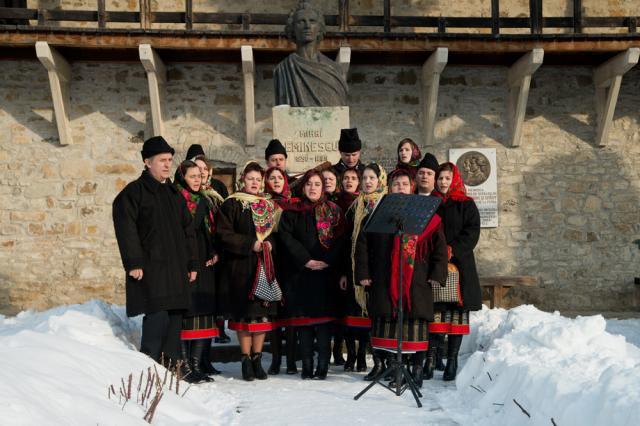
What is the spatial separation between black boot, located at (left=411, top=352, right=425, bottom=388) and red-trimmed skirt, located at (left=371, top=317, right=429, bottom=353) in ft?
0.22

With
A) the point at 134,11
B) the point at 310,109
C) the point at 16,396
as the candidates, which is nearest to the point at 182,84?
the point at 134,11

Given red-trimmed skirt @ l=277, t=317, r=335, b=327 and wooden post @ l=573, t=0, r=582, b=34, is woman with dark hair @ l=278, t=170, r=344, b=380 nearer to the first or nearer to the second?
red-trimmed skirt @ l=277, t=317, r=335, b=327

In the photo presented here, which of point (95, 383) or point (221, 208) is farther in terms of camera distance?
point (221, 208)

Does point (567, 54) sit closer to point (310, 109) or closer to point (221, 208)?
point (310, 109)

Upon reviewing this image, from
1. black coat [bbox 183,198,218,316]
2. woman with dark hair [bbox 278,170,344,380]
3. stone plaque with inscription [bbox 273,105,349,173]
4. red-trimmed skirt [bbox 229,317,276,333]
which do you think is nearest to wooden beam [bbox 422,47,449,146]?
stone plaque with inscription [bbox 273,105,349,173]

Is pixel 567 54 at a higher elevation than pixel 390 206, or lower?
higher

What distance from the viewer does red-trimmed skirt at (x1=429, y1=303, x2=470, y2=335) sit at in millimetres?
5098

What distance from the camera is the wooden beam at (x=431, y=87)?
1023 centimetres

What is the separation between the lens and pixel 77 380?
11.1 feet

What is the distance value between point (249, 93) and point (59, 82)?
2.65 meters

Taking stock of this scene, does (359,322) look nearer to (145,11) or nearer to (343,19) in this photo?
(343,19)

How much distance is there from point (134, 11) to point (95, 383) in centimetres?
857

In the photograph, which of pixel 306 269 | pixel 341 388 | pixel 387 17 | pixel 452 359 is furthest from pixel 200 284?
pixel 387 17

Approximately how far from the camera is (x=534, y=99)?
37.0 ft
